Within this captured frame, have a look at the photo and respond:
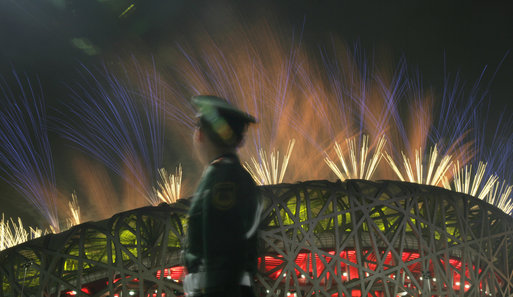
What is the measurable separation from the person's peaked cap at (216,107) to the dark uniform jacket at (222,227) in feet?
0.96

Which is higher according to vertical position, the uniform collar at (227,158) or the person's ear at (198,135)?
the person's ear at (198,135)

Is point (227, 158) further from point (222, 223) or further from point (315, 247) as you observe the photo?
point (315, 247)

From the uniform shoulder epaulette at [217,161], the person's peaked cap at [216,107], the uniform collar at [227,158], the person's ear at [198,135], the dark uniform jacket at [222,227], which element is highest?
the person's peaked cap at [216,107]

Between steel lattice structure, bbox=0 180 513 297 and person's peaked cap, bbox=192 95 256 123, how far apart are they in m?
15.9

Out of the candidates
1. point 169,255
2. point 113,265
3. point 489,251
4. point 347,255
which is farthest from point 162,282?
point 489,251

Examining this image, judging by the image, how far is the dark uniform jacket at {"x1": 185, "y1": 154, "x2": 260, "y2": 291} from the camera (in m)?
2.26

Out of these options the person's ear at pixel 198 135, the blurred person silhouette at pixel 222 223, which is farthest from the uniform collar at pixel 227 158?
the person's ear at pixel 198 135

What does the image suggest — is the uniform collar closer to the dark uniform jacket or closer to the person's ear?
the dark uniform jacket

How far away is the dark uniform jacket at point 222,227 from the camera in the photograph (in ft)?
7.42

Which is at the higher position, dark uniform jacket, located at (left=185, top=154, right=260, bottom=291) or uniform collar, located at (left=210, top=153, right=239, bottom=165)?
uniform collar, located at (left=210, top=153, right=239, bottom=165)

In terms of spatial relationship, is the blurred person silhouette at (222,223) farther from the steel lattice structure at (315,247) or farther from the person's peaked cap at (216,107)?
the steel lattice structure at (315,247)

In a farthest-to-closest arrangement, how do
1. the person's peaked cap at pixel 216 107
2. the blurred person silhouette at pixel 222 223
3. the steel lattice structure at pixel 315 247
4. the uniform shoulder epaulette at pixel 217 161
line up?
the steel lattice structure at pixel 315 247 → the person's peaked cap at pixel 216 107 → the uniform shoulder epaulette at pixel 217 161 → the blurred person silhouette at pixel 222 223

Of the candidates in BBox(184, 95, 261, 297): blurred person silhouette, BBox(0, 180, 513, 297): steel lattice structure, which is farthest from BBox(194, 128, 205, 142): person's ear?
BBox(0, 180, 513, 297): steel lattice structure

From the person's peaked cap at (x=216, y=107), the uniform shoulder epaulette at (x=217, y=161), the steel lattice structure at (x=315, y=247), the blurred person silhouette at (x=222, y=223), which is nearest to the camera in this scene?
the blurred person silhouette at (x=222, y=223)
